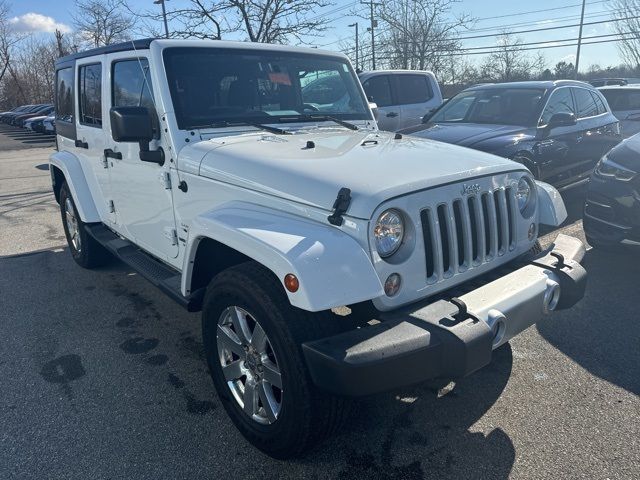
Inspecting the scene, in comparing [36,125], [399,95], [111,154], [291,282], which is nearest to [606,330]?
[291,282]

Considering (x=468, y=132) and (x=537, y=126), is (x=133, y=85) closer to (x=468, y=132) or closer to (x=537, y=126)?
(x=468, y=132)

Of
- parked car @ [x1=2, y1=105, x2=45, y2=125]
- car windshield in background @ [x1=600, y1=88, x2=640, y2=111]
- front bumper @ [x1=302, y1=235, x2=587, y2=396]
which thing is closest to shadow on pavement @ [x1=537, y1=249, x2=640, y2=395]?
front bumper @ [x1=302, y1=235, x2=587, y2=396]

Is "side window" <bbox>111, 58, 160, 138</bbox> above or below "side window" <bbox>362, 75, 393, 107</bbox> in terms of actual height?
above

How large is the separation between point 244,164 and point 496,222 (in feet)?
4.67

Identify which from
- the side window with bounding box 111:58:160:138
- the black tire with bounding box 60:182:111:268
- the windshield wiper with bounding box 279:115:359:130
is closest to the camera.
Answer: the side window with bounding box 111:58:160:138

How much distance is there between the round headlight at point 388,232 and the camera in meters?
2.35

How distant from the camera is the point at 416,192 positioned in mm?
2455

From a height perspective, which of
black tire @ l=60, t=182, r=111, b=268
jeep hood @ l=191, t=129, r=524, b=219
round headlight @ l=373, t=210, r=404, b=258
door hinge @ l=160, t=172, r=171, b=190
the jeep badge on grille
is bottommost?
black tire @ l=60, t=182, r=111, b=268

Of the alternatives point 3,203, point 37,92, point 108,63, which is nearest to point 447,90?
point 3,203

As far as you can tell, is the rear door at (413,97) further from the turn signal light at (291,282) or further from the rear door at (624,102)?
the turn signal light at (291,282)

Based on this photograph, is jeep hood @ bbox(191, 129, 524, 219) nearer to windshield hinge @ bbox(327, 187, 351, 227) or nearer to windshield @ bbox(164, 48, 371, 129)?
windshield hinge @ bbox(327, 187, 351, 227)

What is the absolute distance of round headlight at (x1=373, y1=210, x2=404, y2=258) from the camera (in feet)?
7.70

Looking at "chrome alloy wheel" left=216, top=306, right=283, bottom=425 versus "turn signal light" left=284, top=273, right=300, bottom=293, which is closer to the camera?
"turn signal light" left=284, top=273, right=300, bottom=293

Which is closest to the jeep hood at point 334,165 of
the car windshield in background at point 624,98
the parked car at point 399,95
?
the parked car at point 399,95
